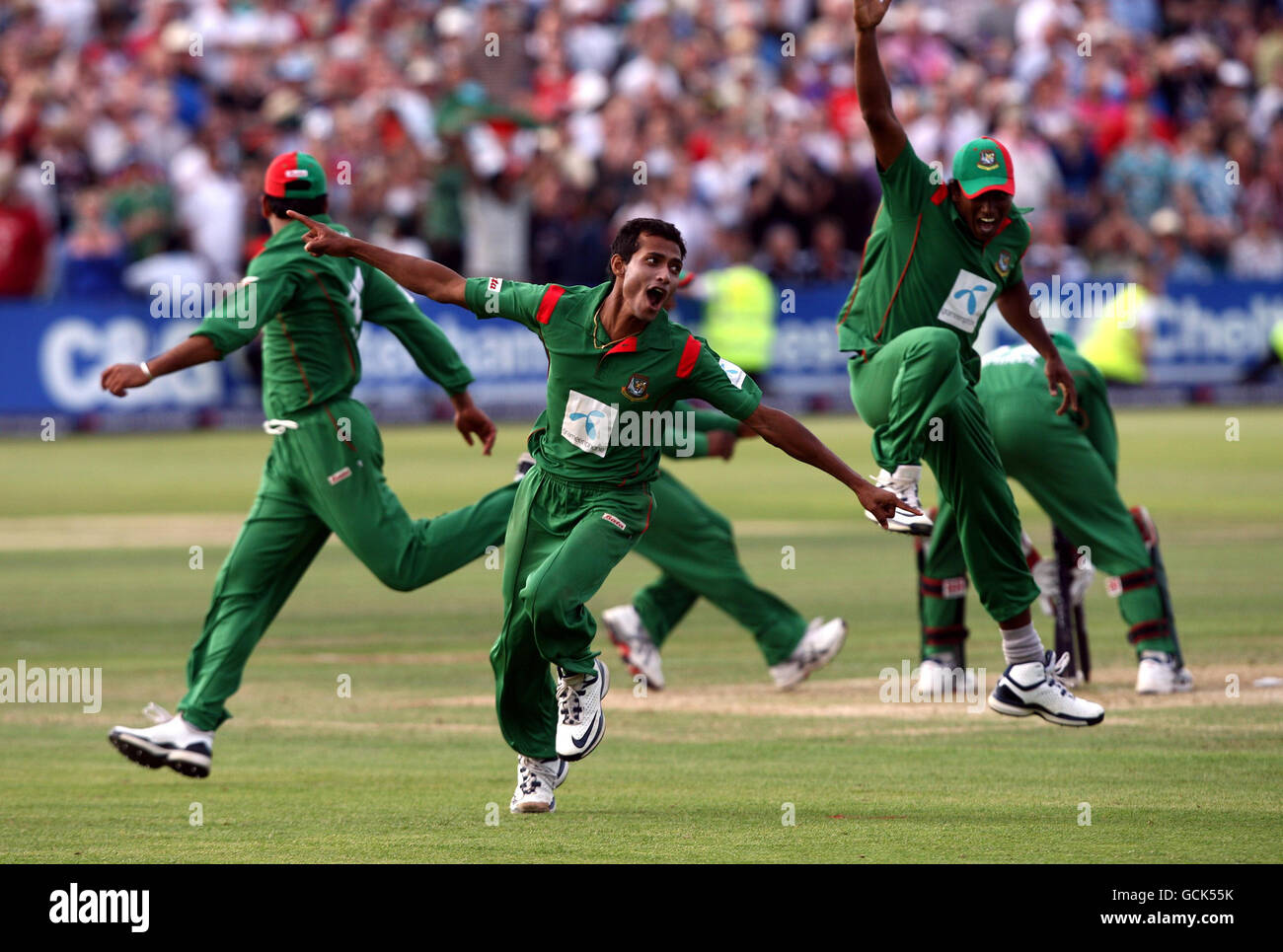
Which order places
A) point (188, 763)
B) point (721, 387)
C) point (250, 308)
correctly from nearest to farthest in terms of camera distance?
point (721, 387), point (188, 763), point (250, 308)

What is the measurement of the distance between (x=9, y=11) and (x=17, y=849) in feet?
77.3

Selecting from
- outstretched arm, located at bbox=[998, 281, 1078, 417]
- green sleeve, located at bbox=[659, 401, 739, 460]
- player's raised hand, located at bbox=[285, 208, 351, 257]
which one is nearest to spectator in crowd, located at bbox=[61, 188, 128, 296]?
green sleeve, located at bbox=[659, 401, 739, 460]

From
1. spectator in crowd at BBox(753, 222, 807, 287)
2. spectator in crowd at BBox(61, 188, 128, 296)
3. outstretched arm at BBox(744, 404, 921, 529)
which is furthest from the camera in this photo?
spectator in crowd at BBox(753, 222, 807, 287)

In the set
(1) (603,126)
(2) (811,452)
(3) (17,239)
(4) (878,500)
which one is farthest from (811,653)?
(1) (603,126)

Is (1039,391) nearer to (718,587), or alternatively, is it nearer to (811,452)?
(718,587)

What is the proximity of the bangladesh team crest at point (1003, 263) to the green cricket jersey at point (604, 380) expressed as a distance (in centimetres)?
207

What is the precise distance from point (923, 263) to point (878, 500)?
6.52 feet

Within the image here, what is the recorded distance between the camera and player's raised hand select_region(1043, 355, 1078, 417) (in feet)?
33.8

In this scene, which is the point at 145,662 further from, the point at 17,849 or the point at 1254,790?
the point at 1254,790

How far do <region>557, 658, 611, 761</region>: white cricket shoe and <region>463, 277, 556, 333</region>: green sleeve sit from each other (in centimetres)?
143

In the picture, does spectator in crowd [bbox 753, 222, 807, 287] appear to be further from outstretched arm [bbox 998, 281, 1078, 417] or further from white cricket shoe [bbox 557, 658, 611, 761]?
white cricket shoe [bbox 557, 658, 611, 761]

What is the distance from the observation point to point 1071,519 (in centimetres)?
1083

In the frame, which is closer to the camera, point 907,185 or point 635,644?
point 907,185

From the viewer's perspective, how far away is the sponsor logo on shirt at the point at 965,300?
9500 millimetres
